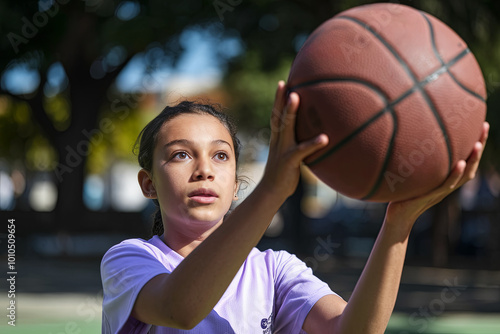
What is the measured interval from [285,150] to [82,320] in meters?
6.82

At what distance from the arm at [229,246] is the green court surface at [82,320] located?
18.7 feet

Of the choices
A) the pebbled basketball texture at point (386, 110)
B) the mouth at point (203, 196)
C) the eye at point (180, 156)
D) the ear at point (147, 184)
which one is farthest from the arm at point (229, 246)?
the ear at point (147, 184)

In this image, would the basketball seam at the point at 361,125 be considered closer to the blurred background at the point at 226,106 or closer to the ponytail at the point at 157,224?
the ponytail at the point at 157,224

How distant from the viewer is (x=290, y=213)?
17.8m

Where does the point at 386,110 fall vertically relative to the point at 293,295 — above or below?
above

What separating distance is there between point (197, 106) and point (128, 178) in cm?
5220

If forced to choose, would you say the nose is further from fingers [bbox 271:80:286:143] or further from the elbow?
the elbow

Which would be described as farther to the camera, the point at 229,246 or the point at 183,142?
the point at 183,142

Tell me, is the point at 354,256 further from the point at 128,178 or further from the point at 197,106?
the point at 128,178

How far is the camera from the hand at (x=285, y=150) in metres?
2.12

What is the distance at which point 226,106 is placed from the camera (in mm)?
10719

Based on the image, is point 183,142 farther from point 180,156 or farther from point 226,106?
point 226,106

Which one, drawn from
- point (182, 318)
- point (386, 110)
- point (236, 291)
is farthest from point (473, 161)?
point (182, 318)

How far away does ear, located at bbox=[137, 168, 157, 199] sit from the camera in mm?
2883
